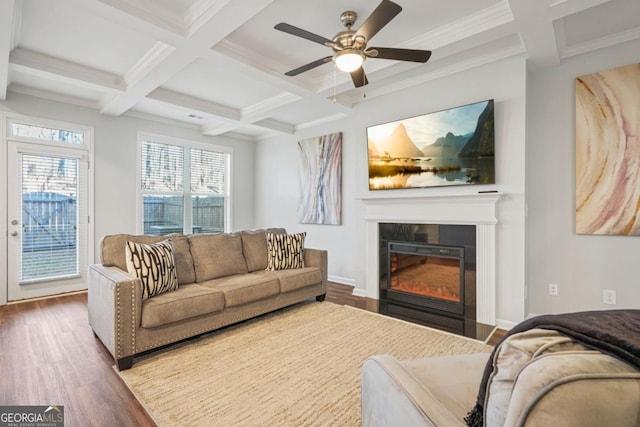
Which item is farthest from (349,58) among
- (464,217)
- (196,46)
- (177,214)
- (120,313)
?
(177,214)

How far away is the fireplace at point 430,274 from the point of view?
3303mm

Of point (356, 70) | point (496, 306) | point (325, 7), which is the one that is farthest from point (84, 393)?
point (496, 306)

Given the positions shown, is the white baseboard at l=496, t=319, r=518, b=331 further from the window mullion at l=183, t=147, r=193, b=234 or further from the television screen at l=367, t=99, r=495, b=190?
the window mullion at l=183, t=147, r=193, b=234

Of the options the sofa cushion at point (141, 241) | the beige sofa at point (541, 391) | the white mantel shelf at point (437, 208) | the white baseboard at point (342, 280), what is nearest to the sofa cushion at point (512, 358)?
the beige sofa at point (541, 391)

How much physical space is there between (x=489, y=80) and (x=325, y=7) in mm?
1880

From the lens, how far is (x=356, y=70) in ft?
8.51

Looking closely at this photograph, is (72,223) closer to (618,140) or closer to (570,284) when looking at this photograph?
(570,284)

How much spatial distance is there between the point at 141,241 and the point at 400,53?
9.38ft

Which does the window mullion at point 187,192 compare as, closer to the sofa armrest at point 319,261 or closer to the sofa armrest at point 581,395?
the sofa armrest at point 319,261

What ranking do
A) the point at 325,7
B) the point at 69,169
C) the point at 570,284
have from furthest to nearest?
the point at 69,169 → the point at 570,284 → the point at 325,7

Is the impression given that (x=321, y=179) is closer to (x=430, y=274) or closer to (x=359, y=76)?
(x=430, y=274)

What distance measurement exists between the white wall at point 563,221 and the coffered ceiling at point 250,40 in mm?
170

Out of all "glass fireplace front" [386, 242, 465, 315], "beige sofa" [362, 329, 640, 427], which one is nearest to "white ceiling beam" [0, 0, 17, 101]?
"beige sofa" [362, 329, 640, 427]

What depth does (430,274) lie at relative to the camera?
3.72 metres
